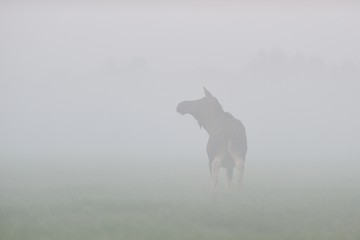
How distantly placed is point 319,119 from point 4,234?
21.2 feet

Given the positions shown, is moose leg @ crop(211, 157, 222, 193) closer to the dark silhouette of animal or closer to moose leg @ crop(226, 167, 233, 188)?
the dark silhouette of animal

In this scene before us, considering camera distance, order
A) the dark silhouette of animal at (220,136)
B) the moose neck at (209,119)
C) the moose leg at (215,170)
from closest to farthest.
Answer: the moose leg at (215,170) → the dark silhouette of animal at (220,136) → the moose neck at (209,119)

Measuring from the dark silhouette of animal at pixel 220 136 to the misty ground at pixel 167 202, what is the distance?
45cm

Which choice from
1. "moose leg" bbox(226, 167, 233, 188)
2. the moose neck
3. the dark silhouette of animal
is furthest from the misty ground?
the moose neck

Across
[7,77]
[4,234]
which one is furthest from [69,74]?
[4,234]

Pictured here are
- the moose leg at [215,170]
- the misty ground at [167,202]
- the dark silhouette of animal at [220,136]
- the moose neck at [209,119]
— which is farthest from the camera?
the moose neck at [209,119]

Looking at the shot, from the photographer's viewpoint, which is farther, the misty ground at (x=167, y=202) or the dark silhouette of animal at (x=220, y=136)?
the dark silhouette of animal at (x=220, y=136)

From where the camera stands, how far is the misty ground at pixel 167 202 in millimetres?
7785

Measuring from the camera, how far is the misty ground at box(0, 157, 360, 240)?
307 inches

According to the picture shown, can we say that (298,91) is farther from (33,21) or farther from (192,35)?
(33,21)

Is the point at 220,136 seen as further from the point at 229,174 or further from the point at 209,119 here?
the point at 229,174

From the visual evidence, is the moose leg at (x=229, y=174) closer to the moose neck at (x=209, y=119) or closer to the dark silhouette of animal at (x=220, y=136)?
the dark silhouette of animal at (x=220, y=136)

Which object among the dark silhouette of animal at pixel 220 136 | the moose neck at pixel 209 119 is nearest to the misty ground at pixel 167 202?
the dark silhouette of animal at pixel 220 136

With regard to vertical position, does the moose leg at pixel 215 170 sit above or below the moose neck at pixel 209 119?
below
